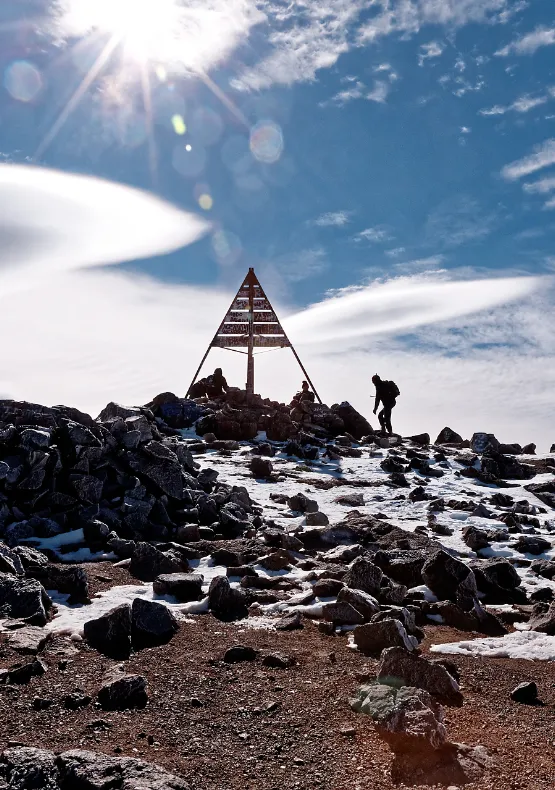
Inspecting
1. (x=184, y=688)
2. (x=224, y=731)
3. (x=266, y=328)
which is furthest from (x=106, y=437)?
(x=266, y=328)

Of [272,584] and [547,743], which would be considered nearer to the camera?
[547,743]

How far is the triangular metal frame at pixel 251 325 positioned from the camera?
29.9 m

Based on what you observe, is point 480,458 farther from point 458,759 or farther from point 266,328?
point 458,759

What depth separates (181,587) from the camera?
27.8 ft

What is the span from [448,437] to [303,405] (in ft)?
23.7

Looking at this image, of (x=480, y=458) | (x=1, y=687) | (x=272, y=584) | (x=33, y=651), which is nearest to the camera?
(x=1, y=687)

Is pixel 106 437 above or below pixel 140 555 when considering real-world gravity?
Result: above

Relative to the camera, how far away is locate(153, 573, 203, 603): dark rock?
8445mm

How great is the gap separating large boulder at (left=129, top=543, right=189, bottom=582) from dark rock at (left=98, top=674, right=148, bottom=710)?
4110mm

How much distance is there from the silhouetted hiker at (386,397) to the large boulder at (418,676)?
2113 centimetres

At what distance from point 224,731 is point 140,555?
513 cm

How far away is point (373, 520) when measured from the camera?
13352mm

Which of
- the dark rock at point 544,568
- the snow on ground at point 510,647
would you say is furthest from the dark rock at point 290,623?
the dark rock at point 544,568

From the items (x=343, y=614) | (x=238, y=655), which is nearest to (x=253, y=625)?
(x=343, y=614)
